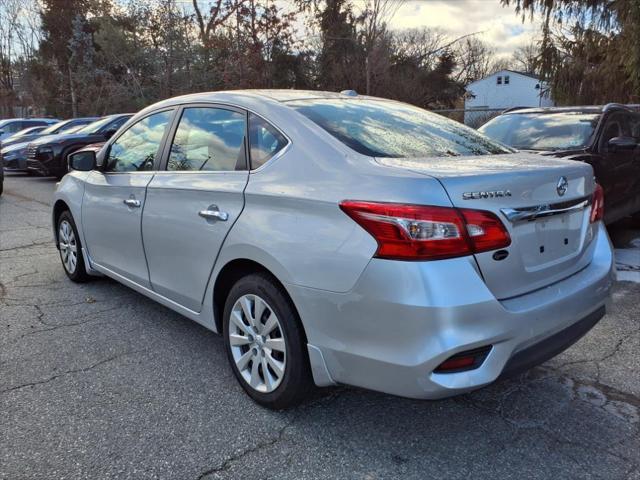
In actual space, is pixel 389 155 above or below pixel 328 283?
above

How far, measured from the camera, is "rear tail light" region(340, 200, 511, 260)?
82.5 inches

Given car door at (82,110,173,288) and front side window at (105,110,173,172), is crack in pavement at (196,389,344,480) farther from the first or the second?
front side window at (105,110,173,172)

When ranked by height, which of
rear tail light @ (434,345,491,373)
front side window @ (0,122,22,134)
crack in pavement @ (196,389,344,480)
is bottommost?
crack in pavement @ (196,389,344,480)

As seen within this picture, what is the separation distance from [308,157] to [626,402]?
2.16 m

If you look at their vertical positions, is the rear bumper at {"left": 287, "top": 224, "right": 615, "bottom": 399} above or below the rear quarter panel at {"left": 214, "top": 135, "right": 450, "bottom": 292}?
below

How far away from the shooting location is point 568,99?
16484 millimetres

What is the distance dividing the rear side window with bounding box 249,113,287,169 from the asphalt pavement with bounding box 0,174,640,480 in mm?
1329

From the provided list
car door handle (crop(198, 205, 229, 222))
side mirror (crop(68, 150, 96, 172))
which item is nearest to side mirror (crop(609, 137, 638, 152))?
car door handle (crop(198, 205, 229, 222))

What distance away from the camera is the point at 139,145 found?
3928 mm

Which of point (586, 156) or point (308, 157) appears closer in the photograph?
point (308, 157)

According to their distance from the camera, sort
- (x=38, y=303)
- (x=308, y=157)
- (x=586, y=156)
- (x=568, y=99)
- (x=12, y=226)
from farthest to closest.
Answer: (x=568, y=99) < (x=12, y=226) < (x=586, y=156) < (x=38, y=303) < (x=308, y=157)

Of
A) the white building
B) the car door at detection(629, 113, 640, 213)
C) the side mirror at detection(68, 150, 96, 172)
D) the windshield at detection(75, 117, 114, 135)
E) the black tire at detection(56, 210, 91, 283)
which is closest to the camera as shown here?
the side mirror at detection(68, 150, 96, 172)

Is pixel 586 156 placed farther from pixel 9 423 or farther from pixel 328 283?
pixel 9 423

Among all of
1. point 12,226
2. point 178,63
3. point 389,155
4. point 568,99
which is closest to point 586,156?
point 389,155
